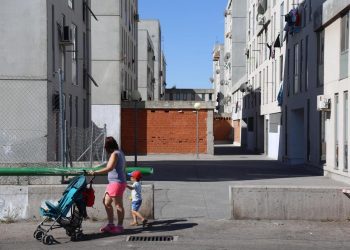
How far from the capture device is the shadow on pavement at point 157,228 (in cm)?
890

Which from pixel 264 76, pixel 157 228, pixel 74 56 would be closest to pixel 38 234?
pixel 157 228

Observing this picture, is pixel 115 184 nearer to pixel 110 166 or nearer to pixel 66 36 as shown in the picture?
pixel 110 166

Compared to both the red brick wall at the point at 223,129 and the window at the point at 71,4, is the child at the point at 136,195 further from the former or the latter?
the red brick wall at the point at 223,129

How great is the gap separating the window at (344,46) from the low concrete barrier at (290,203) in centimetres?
1008

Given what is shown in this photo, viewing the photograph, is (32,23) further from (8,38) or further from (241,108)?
(241,108)

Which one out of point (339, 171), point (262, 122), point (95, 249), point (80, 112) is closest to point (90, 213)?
point (95, 249)

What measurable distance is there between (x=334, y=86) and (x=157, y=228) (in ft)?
42.3

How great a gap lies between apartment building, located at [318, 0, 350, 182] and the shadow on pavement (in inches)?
412

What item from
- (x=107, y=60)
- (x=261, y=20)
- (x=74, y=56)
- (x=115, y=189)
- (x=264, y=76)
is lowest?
(x=115, y=189)

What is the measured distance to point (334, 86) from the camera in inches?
808

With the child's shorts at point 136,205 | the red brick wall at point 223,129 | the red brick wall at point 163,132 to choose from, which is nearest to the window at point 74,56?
the red brick wall at point 163,132

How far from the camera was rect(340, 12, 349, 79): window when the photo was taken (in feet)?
62.9

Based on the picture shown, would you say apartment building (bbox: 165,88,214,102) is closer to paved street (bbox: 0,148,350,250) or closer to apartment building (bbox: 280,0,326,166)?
apartment building (bbox: 280,0,326,166)

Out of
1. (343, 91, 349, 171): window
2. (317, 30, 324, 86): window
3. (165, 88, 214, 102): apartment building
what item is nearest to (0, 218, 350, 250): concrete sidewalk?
(343, 91, 349, 171): window
